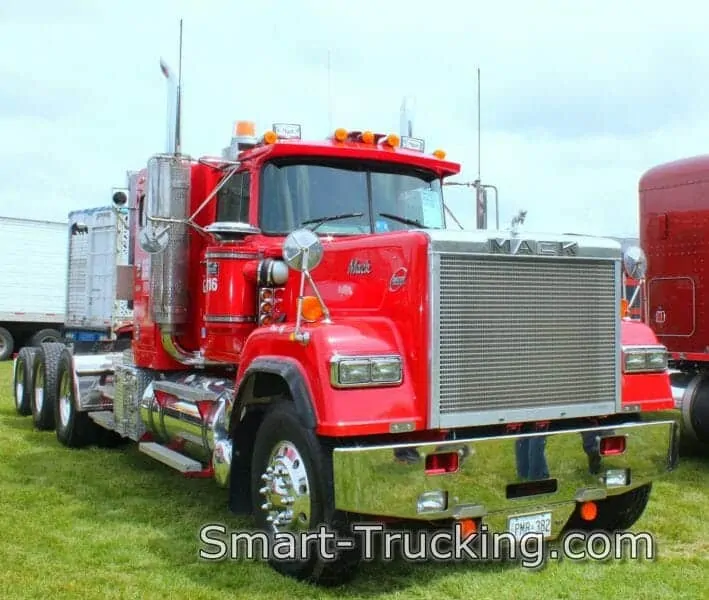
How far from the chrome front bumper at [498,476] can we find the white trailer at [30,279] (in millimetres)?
19782

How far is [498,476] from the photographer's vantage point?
4.51 metres

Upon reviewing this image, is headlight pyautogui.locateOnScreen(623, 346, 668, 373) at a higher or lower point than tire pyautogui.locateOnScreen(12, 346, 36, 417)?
higher

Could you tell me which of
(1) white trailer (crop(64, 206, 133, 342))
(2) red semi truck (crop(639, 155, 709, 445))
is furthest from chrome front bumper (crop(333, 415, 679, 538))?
(1) white trailer (crop(64, 206, 133, 342))

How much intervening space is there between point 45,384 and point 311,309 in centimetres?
636

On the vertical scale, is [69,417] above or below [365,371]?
below

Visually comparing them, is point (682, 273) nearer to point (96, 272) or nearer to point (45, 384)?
point (96, 272)

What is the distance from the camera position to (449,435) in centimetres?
470

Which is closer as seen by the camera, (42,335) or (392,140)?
(392,140)

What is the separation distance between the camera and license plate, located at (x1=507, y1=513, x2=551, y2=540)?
4.63 meters

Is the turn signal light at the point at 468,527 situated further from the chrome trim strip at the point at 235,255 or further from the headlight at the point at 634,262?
the chrome trim strip at the point at 235,255

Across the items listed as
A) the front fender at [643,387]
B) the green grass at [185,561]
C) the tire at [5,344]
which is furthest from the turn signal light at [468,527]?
the tire at [5,344]

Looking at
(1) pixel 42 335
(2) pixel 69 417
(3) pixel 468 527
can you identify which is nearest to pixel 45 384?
(2) pixel 69 417

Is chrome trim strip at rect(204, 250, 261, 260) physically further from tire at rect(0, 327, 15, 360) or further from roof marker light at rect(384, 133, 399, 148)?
tire at rect(0, 327, 15, 360)

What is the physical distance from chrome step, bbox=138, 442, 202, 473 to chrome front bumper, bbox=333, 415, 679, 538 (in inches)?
82.2
